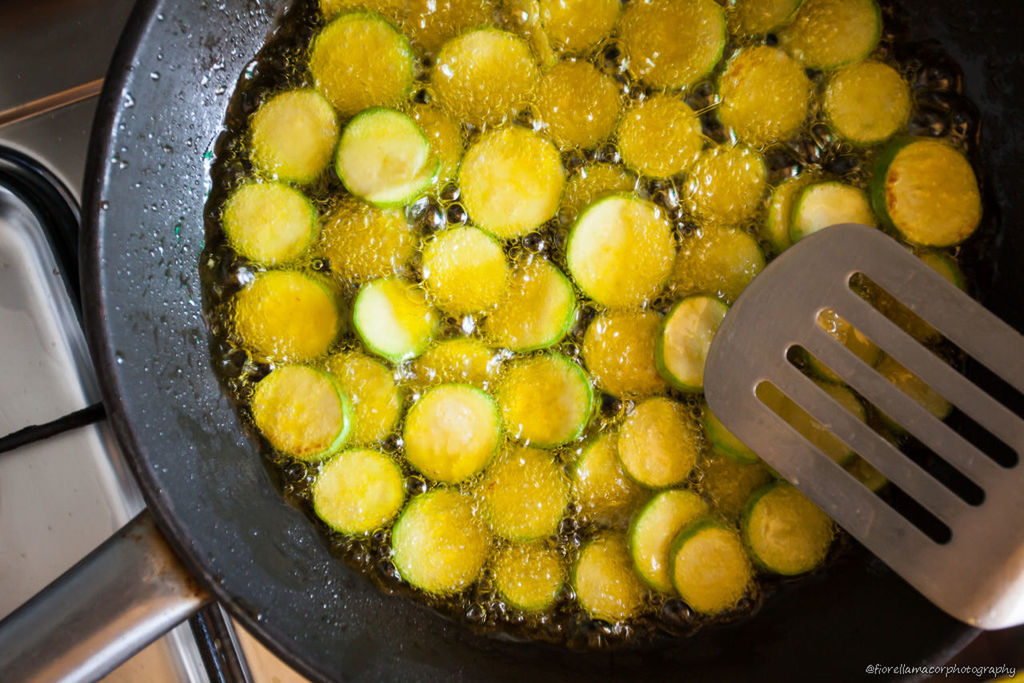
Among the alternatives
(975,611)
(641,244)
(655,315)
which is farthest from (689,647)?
(641,244)

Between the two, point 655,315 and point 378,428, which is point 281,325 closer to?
point 378,428

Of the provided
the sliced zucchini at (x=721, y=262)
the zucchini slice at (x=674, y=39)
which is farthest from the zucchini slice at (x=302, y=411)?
the zucchini slice at (x=674, y=39)

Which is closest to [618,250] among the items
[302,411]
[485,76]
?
[485,76]

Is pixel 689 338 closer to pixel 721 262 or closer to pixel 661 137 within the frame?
pixel 721 262

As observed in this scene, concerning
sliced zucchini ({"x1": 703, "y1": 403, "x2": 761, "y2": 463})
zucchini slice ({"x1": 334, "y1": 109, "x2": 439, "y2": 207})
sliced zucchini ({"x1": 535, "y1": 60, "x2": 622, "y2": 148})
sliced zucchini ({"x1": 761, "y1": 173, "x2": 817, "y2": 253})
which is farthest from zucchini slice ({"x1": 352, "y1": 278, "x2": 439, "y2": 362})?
sliced zucchini ({"x1": 761, "y1": 173, "x2": 817, "y2": 253})

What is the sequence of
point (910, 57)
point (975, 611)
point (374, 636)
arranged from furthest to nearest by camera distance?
point (910, 57) < point (374, 636) < point (975, 611)
